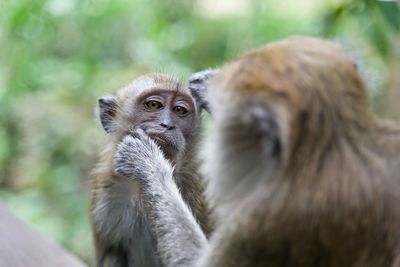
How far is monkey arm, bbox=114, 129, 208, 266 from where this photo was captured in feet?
11.7

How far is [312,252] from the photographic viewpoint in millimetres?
2879

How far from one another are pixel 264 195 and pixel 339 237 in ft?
0.95

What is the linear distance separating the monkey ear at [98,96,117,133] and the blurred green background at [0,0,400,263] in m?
2.68

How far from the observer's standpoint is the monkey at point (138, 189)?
4324 millimetres

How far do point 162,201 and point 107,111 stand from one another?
1.01 metres

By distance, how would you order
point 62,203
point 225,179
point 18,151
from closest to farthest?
1. point 225,179
2. point 62,203
3. point 18,151

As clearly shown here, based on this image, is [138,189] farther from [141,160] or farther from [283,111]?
[283,111]

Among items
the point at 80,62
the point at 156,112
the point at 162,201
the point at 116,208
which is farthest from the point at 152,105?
the point at 80,62

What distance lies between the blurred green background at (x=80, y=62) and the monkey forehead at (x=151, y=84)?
8.21ft

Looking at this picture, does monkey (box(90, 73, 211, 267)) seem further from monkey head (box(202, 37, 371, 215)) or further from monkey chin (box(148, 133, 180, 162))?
monkey head (box(202, 37, 371, 215))

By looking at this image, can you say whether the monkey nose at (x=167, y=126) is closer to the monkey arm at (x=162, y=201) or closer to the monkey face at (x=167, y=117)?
the monkey face at (x=167, y=117)

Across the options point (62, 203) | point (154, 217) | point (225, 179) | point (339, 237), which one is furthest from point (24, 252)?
point (62, 203)

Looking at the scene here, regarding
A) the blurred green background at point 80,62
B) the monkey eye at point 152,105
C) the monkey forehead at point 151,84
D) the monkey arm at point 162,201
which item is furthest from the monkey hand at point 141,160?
the blurred green background at point 80,62

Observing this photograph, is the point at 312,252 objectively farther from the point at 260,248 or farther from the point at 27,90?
the point at 27,90
